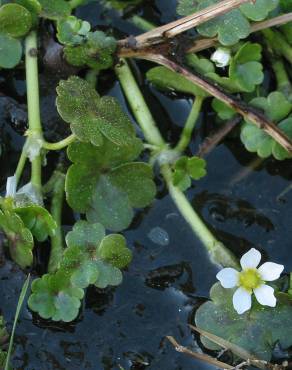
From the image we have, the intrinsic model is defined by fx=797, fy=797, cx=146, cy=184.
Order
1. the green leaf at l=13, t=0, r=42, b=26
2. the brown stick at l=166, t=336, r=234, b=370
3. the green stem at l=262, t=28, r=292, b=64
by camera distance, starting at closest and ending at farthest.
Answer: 1. the brown stick at l=166, t=336, r=234, b=370
2. the green leaf at l=13, t=0, r=42, b=26
3. the green stem at l=262, t=28, r=292, b=64

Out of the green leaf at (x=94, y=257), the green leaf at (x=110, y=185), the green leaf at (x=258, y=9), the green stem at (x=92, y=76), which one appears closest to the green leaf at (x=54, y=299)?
the green leaf at (x=94, y=257)

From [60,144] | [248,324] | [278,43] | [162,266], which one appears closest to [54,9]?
[60,144]

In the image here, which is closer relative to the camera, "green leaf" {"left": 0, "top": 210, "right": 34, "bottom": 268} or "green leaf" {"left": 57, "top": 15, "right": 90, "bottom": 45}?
"green leaf" {"left": 0, "top": 210, "right": 34, "bottom": 268}

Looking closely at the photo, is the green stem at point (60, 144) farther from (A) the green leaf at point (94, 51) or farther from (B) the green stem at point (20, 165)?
(A) the green leaf at point (94, 51)

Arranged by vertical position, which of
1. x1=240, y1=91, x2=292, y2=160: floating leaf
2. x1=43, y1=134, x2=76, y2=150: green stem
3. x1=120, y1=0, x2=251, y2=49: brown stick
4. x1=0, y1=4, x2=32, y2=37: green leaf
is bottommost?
x1=240, y1=91, x2=292, y2=160: floating leaf

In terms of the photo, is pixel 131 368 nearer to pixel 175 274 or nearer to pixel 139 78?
pixel 175 274

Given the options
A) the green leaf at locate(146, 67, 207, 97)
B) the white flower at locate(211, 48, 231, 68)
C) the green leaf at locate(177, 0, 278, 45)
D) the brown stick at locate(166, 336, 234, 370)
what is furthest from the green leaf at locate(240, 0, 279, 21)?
the brown stick at locate(166, 336, 234, 370)

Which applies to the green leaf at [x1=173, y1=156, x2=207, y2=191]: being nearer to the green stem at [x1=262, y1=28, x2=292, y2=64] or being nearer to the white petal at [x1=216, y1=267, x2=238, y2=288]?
the white petal at [x1=216, y1=267, x2=238, y2=288]
